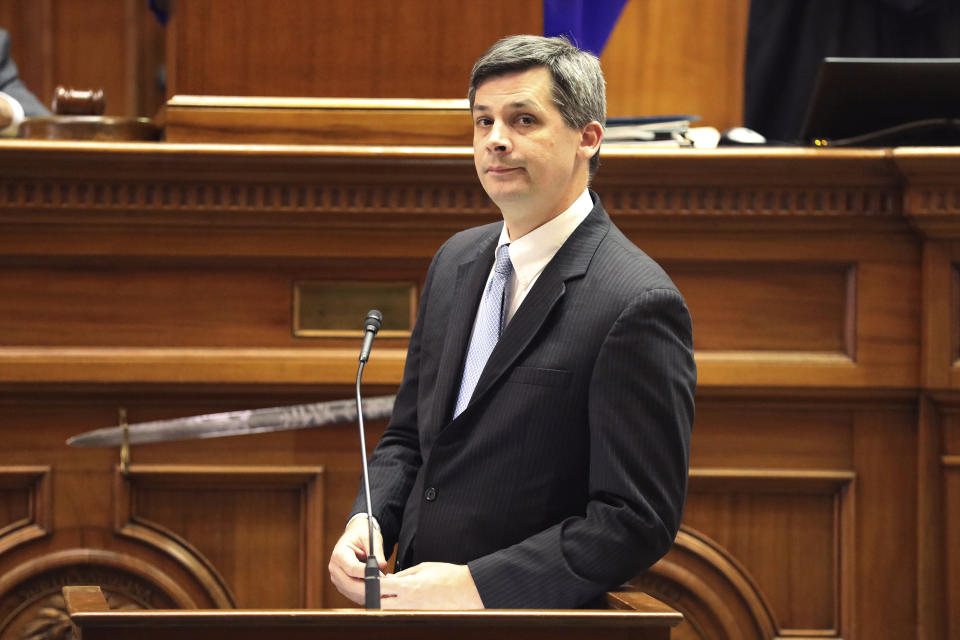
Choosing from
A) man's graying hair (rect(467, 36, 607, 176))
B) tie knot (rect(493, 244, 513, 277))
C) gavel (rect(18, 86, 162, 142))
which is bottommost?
tie knot (rect(493, 244, 513, 277))

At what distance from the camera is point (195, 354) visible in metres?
2.41

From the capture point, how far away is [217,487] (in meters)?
2.43

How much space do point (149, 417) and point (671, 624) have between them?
1403 mm

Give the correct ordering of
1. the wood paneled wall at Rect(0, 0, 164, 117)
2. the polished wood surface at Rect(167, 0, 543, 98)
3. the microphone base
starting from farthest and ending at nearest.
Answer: the wood paneled wall at Rect(0, 0, 164, 117), the polished wood surface at Rect(167, 0, 543, 98), the microphone base

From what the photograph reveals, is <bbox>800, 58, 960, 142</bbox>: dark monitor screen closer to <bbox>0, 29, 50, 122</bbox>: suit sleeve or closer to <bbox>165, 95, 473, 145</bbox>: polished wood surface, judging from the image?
<bbox>165, 95, 473, 145</bbox>: polished wood surface

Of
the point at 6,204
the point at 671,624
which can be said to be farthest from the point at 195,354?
the point at 671,624

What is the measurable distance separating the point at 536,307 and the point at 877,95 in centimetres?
107

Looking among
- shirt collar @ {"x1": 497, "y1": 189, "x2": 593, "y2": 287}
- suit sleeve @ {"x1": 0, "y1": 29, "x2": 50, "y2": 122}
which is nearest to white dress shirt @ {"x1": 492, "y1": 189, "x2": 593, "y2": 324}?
shirt collar @ {"x1": 497, "y1": 189, "x2": 593, "y2": 287}

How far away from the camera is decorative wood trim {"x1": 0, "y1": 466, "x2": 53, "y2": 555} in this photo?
238 cm

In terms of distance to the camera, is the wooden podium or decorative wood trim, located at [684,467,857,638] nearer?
the wooden podium

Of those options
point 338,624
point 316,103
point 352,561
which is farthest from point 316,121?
point 338,624

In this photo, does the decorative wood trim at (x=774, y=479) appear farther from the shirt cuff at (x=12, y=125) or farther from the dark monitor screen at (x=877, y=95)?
the shirt cuff at (x=12, y=125)

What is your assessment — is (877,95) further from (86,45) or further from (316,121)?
(86,45)

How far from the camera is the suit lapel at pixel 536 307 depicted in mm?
1703
